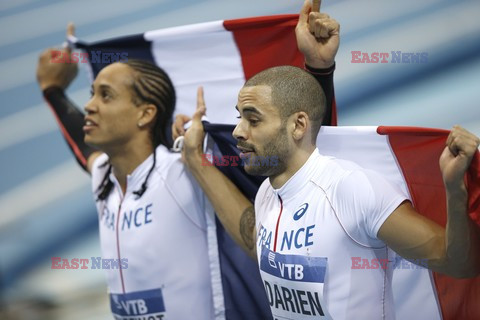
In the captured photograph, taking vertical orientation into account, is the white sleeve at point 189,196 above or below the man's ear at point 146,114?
below

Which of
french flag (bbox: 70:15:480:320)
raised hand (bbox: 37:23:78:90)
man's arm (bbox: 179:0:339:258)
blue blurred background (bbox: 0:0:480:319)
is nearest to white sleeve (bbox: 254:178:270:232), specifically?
man's arm (bbox: 179:0:339:258)

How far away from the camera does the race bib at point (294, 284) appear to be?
2.76m

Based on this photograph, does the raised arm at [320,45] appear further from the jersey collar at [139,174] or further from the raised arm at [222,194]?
the jersey collar at [139,174]

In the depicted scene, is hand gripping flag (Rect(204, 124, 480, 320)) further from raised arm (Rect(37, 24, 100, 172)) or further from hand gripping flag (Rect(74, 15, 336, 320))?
raised arm (Rect(37, 24, 100, 172))

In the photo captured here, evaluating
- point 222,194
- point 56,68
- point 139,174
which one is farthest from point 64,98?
point 222,194

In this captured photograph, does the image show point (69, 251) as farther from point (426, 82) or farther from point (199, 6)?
point (426, 82)

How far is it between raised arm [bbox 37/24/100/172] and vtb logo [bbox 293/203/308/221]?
166cm

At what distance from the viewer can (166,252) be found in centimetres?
357

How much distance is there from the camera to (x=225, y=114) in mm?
3645

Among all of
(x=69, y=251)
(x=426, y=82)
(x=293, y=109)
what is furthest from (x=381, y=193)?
(x=69, y=251)

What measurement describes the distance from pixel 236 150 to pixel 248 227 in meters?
0.37

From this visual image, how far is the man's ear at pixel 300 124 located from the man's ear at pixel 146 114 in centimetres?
110

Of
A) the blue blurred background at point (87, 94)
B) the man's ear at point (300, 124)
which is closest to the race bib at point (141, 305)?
the man's ear at point (300, 124)

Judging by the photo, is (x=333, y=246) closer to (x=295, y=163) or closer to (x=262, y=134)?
(x=295, y=163)
